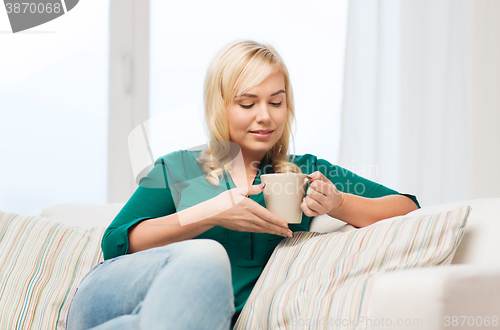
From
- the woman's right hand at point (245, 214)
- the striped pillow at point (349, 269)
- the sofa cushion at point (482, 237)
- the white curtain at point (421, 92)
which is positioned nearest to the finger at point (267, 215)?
the woman's right hand at point (245, 214)

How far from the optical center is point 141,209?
1.00 m

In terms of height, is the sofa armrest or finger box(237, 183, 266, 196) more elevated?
finger box(237, 183, 266, 196)

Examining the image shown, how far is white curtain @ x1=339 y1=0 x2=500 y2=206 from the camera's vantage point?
2123 mm

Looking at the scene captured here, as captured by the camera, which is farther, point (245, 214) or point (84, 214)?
point (84, 214)

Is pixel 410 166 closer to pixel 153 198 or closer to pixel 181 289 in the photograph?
pixel 153 198

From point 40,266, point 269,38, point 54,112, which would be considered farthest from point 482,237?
point 54,112

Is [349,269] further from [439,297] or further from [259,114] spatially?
[259,114]

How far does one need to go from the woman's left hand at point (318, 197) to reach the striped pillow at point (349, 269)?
0.30 feet

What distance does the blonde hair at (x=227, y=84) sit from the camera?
1053 mm

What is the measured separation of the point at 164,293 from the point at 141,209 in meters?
0.46

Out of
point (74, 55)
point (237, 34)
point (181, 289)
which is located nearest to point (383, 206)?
point (181, 289)

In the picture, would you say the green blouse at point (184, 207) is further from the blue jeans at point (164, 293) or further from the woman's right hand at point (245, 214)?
the blue jeans at point (164, 293)

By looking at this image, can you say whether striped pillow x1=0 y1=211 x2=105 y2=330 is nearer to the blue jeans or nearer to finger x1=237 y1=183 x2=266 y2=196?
the blue jeans

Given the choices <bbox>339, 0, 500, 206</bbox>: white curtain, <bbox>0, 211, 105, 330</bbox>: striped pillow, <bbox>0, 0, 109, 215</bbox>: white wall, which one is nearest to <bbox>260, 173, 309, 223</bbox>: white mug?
<bbox>0, 211, 105, 330</bbox>: striped pillow
